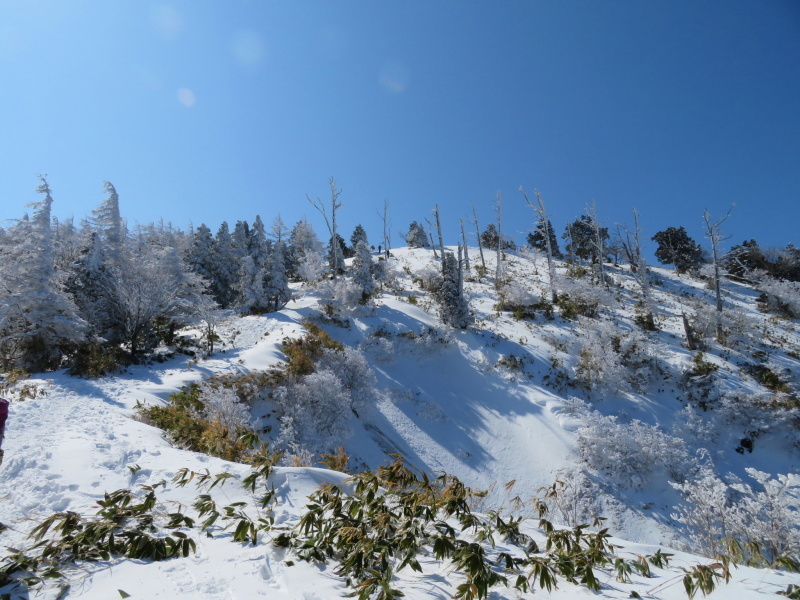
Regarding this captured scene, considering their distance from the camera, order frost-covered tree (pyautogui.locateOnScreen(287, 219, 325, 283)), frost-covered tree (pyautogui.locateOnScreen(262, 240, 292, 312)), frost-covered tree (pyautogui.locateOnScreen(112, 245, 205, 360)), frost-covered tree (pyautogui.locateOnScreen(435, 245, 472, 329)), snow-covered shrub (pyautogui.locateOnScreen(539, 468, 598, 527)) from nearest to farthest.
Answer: snow-covered shrub (pyautogui.locateOnScreen(539, 468, 598, 527)), frost-covered tree (pyautogui.locateOnScreen(112, 245, 205, 360)), frost-covered tree (pyautogui.locateOnScreen(435, 245, 472, 329)), frost-covered tree (pyautogui.locateOnScreen(262, 240, 292, 312)), frost-covered tree (pyautogui.locateOnScreen(287, 219, 325, 283))

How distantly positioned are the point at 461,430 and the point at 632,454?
6983mm

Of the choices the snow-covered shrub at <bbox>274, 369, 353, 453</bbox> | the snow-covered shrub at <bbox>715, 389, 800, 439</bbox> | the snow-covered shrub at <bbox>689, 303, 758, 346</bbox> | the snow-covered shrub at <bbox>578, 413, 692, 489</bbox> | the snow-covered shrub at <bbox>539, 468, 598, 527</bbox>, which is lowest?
the snow-covered shrub at <bbox>539, 468, 598, 527</bbox>

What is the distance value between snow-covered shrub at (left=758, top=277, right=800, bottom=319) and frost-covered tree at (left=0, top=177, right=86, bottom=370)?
45577 millimetres

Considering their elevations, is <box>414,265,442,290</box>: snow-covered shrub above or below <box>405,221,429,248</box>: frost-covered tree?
below

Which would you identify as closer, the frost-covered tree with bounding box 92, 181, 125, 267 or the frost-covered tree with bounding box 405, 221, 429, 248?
the frost-covered tree with bounding box 92, 181, 125, 267

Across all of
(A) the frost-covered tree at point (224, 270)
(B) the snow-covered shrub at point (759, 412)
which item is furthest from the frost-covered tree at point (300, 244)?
(B) the snow-covered shrub at point (759, 412)

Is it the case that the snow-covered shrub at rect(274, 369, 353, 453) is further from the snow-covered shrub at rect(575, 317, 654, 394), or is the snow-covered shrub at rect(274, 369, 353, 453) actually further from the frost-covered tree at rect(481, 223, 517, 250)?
the frost-covered tree at rect(481, 223, 517, 250)

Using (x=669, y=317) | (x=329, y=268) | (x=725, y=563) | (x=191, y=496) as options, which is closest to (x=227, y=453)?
(x=191, y=496)

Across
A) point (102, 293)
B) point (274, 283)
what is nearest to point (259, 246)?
point (274, 283)

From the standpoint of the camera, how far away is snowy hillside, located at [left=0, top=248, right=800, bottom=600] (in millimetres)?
3730

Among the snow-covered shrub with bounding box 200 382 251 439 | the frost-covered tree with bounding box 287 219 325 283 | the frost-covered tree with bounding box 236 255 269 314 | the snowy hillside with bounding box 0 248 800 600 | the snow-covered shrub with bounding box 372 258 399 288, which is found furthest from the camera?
the frost-covered tree with bounding box 287 219 325 283

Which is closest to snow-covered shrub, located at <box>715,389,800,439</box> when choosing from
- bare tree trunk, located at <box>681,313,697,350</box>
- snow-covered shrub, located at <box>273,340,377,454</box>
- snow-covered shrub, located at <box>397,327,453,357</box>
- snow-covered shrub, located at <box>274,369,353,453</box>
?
bare tree trunk, located at <box>681,313,697,350</box>

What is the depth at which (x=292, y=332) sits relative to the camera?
68.4 feet

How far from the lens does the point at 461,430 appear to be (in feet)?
55.8
